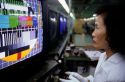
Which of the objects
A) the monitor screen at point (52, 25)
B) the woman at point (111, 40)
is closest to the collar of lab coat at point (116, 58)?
the woman at point (111, 40)

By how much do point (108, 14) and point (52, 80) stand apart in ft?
2.26

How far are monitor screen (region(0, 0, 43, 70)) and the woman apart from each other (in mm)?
537

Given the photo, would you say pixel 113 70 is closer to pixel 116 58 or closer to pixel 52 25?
pixel 116 58

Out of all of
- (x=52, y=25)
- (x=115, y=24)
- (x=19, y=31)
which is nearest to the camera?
(x=115, y=24)

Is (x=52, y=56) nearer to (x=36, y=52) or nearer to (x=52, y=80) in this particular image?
(x=36, y=52)

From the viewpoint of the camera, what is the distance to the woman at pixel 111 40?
1.30 m

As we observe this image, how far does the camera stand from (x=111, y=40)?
1372 millimetres

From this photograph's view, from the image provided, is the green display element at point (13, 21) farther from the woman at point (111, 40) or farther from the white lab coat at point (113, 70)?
the white lab coat at point (113, 70)

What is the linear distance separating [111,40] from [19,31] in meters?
0.64

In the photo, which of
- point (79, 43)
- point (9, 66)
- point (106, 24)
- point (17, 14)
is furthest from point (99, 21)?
point (79, 43)

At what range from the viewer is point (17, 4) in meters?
1.40

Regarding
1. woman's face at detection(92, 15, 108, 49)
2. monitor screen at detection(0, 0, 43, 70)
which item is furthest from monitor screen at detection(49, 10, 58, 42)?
woman's face at detection(92, 15, 108, 49)

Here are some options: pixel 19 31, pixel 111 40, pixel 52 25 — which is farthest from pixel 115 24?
pixel 52 25

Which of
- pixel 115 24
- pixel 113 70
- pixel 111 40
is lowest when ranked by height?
pixel 113 70
